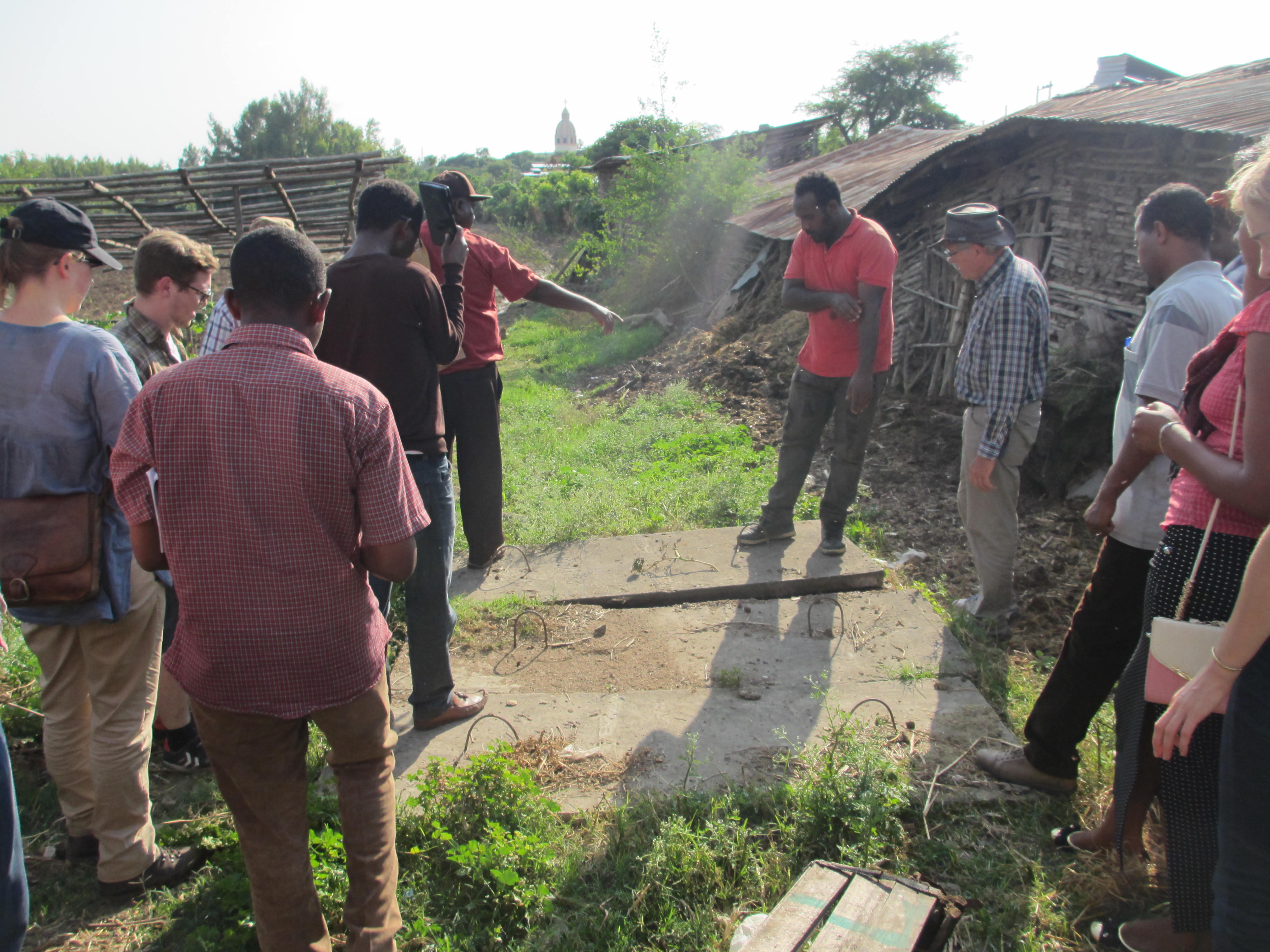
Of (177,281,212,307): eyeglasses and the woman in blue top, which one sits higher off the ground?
(177,281,212,307): eyeglasses

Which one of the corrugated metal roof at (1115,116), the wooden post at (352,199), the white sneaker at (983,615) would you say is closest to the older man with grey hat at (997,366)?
the white sneaker at (983,615)

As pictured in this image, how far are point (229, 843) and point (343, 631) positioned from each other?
127 cm

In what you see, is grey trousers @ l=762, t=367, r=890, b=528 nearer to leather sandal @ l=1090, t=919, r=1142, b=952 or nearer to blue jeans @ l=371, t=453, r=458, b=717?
blue jeans @ l=371, t=453, r=458, b=717

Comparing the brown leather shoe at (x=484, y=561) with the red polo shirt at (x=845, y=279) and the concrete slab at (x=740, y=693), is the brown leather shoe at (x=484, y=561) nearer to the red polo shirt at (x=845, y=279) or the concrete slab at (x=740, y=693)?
the concrete slab at (x=740, y=693)

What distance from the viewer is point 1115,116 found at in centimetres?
664

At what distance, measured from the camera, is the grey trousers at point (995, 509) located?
12.3 feet

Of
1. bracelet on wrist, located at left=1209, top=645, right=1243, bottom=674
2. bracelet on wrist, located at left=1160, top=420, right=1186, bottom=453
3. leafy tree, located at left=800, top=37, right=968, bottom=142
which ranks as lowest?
bracelet on wrist, located at left=1209, top=645, right=1243, bottom=674

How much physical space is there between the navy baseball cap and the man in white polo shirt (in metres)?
3.13

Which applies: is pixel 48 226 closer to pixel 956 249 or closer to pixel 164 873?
pixel 164 873

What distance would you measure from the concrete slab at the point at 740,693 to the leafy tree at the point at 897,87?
44.2 m

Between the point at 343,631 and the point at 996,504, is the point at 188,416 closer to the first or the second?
the point at 343,631

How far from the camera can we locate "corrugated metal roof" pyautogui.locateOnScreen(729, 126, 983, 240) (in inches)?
449

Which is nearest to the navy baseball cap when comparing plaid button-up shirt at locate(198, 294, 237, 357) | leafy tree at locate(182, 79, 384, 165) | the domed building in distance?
plaid button-up shirt at locate(198, 294, 237, 357)

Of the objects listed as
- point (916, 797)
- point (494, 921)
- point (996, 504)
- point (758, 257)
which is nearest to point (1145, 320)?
point (996, 504)
